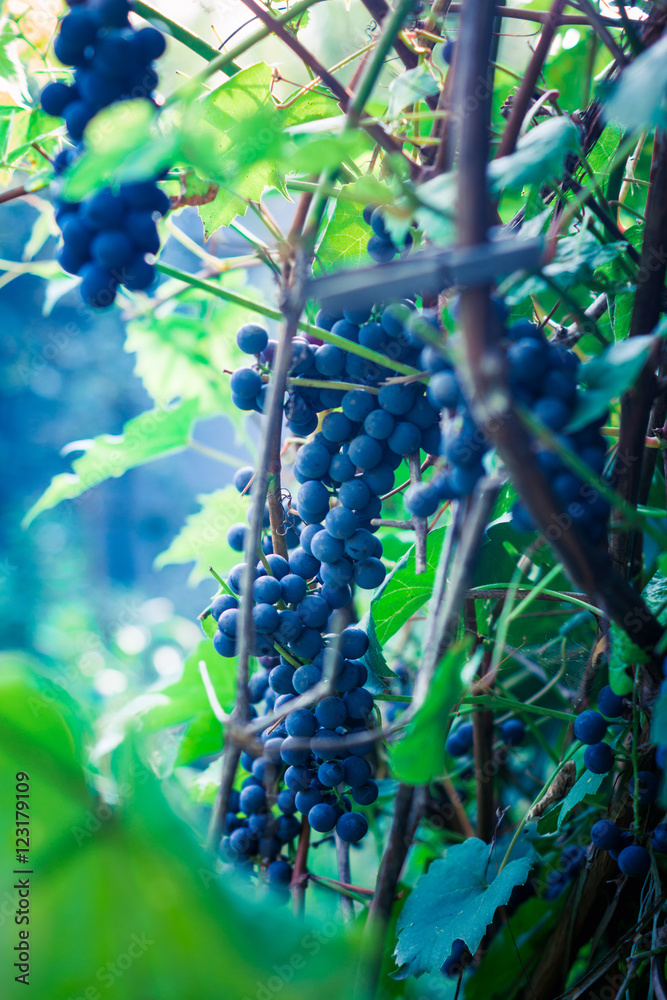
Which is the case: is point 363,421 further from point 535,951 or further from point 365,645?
point 535,951

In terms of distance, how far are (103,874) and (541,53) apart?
457 mm

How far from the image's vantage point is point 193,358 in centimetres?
83

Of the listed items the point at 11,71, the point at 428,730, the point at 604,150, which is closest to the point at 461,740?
the point at 428,730

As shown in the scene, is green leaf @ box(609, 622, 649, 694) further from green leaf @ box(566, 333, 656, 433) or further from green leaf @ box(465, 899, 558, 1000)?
green leaf @ box(465, 899, 558, 1000)

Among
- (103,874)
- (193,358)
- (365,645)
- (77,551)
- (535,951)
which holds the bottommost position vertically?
(535,951)

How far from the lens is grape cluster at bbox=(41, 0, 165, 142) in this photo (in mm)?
313

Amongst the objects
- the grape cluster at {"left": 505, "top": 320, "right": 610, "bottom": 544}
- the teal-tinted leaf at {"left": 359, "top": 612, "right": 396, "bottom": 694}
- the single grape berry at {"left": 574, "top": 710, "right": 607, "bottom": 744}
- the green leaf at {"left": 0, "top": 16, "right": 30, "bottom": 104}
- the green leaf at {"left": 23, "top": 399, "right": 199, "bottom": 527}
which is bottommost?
the single grape berry at {"left": 574, "top": 710, "right": 607, "bottom": 744}

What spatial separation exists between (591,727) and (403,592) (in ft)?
0.50

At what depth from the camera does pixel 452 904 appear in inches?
19.2

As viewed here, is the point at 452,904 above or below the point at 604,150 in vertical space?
below

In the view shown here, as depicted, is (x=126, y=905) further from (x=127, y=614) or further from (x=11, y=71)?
(x=127, y=614)

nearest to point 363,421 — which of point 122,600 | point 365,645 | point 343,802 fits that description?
point 365,645

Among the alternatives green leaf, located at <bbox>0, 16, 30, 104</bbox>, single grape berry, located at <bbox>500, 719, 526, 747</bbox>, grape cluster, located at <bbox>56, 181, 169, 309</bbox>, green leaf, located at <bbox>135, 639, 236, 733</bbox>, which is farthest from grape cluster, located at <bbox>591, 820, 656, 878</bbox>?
green leaf, located at <bbox>0, 16, 30, 104</bbox>

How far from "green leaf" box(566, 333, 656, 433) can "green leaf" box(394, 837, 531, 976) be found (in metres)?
0.33
